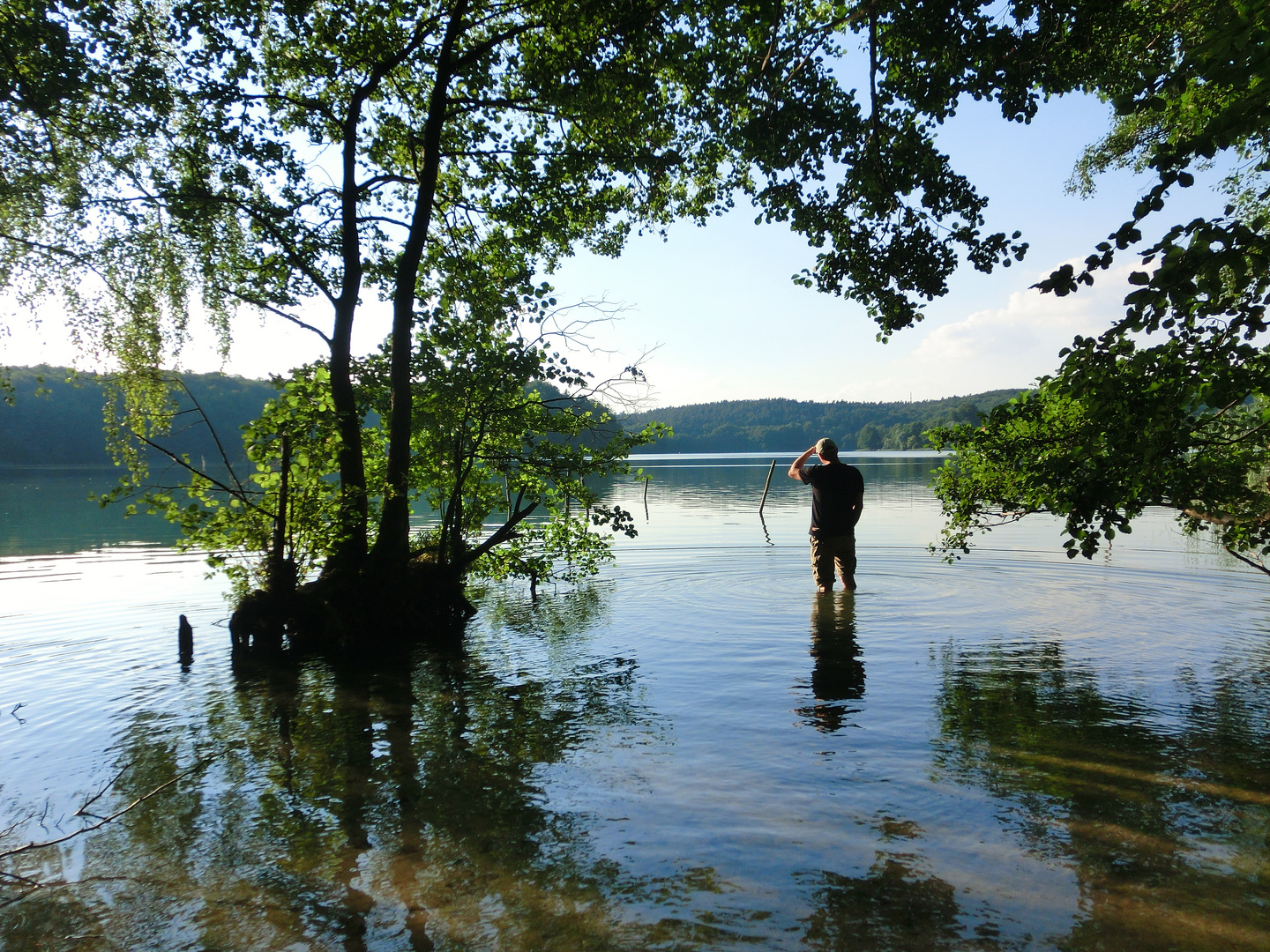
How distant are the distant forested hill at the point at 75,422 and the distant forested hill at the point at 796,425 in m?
81.2

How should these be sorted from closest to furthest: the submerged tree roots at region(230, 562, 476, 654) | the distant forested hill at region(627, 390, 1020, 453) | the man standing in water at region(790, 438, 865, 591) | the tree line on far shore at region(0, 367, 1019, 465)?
the submerged tree roots at region(230, 562, 476, 654)
the man standing in water at region(790, 438, 865, 591)
the tree line on far shore at region(0, 367, 1019, 465)
the distant forested hill at region(627, 390, 1020, 453)

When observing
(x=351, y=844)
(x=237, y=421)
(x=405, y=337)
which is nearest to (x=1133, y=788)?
(x=351, y=844)

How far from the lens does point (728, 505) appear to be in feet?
125

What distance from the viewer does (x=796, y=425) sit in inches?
6944

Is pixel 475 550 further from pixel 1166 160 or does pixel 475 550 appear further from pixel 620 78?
pixel 1166 160

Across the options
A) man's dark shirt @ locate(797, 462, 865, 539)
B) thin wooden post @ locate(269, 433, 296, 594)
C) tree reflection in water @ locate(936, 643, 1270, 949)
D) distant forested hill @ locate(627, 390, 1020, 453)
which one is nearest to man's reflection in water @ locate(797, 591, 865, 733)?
tree reflection in water @ locate(936, 643, 1270, 949)

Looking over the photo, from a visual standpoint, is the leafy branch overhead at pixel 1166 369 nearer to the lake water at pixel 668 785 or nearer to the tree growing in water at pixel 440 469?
the lake water at pixel 668 785

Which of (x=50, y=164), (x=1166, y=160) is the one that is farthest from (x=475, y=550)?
(x=1166, y=160)

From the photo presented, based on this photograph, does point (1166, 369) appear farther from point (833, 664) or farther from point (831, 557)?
point (831, 557)

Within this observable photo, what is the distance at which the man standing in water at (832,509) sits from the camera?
47.9 ft

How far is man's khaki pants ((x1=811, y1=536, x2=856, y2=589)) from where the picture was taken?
15148 millimetres

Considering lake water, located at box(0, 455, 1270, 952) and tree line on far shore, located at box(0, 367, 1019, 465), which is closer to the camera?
lake water, located at box(0, 455, 1270, 952)

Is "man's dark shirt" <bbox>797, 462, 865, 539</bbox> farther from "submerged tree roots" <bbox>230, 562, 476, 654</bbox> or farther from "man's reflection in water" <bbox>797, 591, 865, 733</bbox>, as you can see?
"submerged tree roots" <bbox>230, 562, 476, 654</bbox>

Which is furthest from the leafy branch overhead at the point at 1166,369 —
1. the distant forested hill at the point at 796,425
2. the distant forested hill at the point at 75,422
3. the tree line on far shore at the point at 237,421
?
the distant forested hill at the point at 796,425
